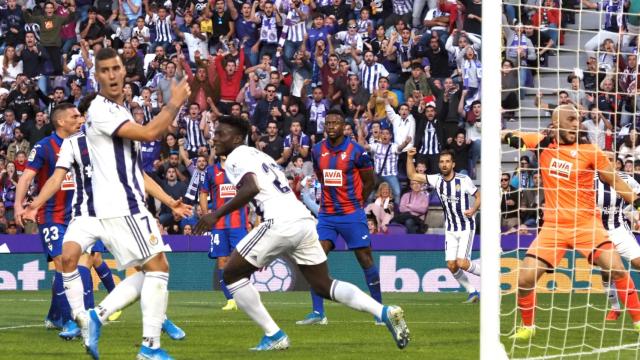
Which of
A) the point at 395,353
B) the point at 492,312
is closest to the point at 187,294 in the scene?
the point at 395,353

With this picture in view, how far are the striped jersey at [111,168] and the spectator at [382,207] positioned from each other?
48.2 ft

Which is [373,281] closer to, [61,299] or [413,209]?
[61,299]

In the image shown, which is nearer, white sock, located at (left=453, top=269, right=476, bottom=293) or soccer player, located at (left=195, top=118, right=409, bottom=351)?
soccer player, located at (left=195, top=118, right=409, bottom=351)

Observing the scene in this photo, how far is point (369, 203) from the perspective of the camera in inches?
982

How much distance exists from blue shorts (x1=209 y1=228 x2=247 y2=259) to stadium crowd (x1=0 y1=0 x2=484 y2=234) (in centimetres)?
586

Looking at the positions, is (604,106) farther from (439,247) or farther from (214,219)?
(214,219)

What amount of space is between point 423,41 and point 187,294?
27.0 feet

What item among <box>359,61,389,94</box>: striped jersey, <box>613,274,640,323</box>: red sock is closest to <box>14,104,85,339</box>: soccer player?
<box>613,274,640,323</box>: red sock

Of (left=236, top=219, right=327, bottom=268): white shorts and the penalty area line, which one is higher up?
(left=236, top=219, right=327, bottom=268): white shorts

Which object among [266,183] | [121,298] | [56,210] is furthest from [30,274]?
[121,298]

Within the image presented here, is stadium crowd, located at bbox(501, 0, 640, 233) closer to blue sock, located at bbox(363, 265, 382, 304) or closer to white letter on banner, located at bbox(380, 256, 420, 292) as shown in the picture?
blue sock, located at bbox(363, 265, 382, 304)

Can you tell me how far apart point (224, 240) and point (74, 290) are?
264 inches

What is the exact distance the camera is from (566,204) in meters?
12.7

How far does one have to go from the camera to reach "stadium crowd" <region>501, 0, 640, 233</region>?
519 inches
